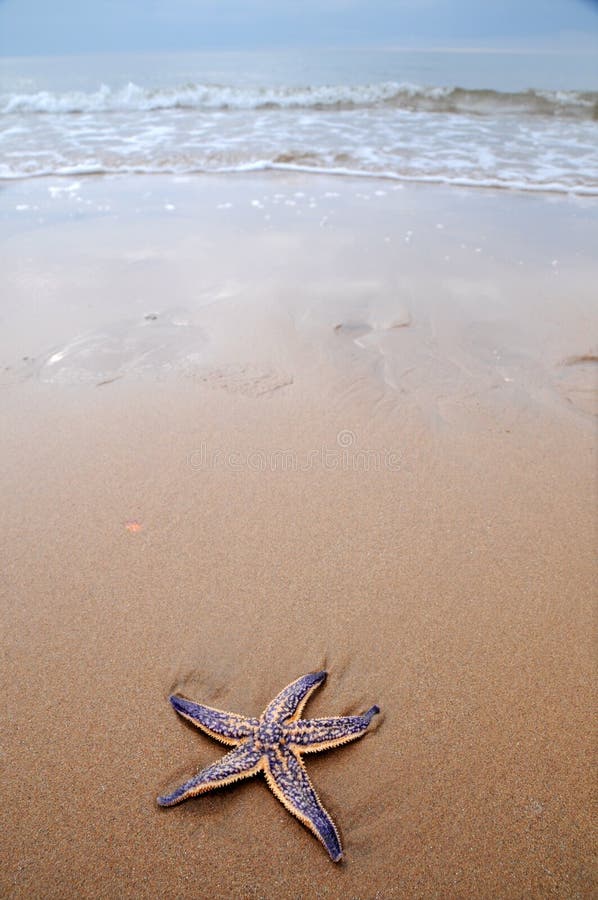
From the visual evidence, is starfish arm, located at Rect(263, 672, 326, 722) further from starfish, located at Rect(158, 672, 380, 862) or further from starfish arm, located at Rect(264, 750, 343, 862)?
starfish arm, located at Rect(264, 750, 343, 862)

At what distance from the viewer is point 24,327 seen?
181 inches

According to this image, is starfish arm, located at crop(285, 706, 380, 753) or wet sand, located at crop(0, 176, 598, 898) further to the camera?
starfish arm, located at crop(285, 706, 380, 753)

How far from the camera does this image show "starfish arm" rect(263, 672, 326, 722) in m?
2.06

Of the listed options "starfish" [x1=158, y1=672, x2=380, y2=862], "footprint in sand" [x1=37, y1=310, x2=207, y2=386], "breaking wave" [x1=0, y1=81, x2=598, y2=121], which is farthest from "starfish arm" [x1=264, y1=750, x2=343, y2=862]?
"breaking wave" [x1=0, y1=81, x2=598, y2=121]

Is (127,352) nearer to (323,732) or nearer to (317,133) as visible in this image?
(323,732)

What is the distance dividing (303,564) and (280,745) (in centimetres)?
97

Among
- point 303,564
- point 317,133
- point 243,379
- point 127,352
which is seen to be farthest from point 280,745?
point 317,133

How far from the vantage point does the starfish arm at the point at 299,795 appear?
176 cm

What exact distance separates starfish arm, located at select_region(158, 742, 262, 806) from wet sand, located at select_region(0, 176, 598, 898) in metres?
0.10

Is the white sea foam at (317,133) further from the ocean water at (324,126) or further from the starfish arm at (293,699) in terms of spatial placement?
the starfish arm at (293,699)

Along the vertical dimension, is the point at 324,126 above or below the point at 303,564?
above

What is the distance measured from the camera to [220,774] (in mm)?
1865

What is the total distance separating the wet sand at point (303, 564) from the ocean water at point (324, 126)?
17.5 feet

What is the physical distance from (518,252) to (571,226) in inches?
59.1
